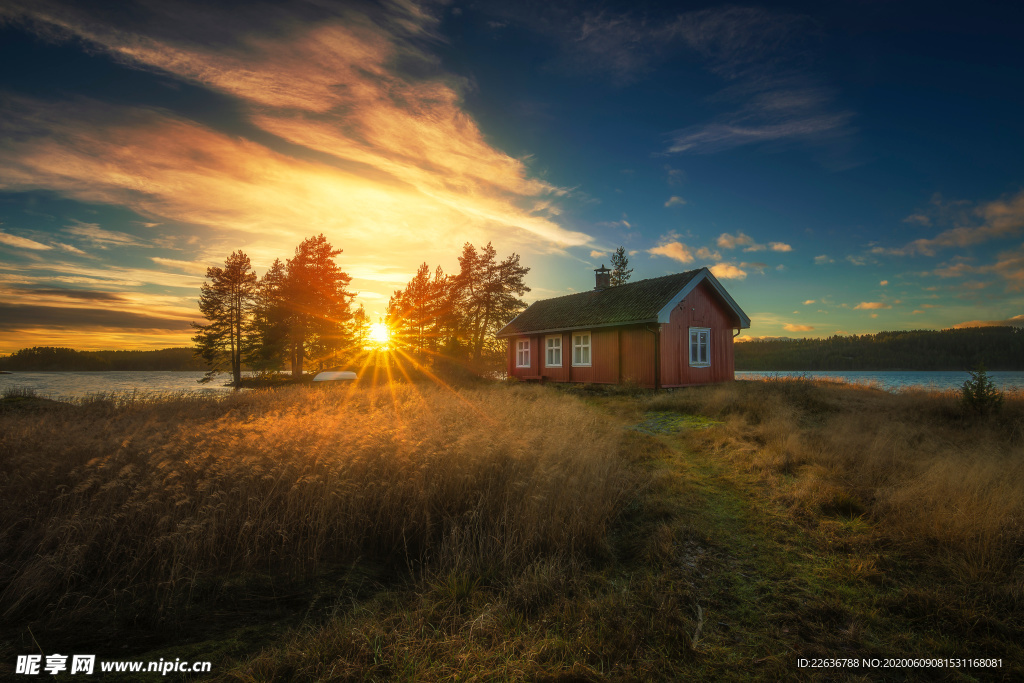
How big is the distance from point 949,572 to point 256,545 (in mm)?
6374

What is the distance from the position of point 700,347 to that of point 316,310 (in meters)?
29.2

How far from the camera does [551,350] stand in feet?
75.2

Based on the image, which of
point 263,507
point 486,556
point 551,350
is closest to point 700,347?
point 551,350

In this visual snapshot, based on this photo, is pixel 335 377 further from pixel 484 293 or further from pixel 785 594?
pixel 785 594

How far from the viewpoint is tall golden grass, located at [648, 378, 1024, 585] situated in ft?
13.2

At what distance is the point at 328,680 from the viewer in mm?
2453

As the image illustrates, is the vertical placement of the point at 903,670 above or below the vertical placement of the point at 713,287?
below

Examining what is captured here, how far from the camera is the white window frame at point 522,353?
24.8m

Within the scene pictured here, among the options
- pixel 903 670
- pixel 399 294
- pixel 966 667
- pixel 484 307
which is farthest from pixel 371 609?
pixel 399 294

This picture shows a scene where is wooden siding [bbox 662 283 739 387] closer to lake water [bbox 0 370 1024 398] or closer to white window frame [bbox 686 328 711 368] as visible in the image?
white window frame [bbox 686 328 711 368]

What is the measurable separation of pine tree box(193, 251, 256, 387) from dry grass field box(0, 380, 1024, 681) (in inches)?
1415

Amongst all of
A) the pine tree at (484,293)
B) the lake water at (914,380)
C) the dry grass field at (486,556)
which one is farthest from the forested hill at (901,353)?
the dry grass field at (486,556)

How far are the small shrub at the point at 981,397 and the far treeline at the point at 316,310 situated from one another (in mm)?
27476

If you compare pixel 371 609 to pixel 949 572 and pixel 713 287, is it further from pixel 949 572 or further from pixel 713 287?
pixel 713 287
